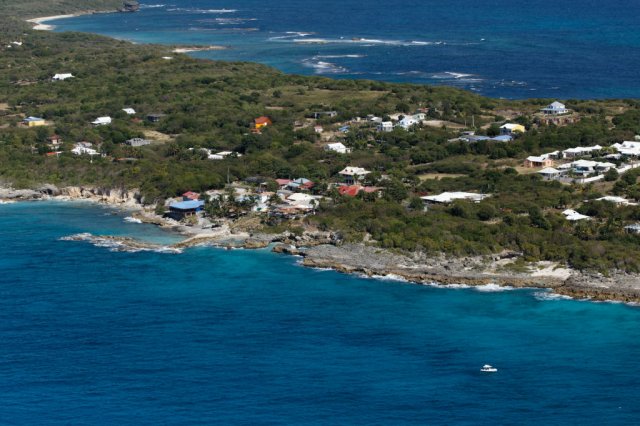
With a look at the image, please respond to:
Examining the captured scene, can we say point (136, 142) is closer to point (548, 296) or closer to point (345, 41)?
point (548, 296)

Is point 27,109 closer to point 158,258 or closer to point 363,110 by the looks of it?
point 363,110

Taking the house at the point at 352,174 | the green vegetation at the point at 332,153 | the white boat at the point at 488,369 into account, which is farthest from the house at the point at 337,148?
the white boat at the point at 488,369

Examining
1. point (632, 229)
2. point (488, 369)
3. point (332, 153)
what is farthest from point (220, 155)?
point (488, 369)

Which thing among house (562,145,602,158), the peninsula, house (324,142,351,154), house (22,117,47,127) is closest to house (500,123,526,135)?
the peninsula

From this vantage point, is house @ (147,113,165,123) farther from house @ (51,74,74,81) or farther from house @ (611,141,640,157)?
house @ (611,141,640,157)

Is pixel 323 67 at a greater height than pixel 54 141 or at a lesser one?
lesser


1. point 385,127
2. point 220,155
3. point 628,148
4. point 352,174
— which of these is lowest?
point 220,155

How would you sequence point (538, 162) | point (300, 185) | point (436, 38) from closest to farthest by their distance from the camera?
point (300, 185)
point (538, 162)
point (436, 38)

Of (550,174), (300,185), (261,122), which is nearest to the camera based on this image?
(550,174)
